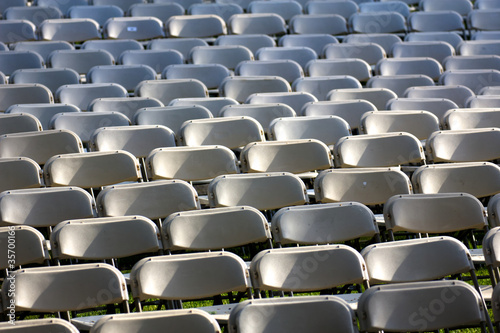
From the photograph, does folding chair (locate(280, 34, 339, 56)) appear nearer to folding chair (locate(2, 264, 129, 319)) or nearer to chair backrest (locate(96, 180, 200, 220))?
chair backrest (locate(96, 180, 200, 220))

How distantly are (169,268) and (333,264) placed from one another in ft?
2.40

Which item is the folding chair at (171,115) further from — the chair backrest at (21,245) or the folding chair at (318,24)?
the folding chair at (318,24)

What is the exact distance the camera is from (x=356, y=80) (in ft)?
20.4

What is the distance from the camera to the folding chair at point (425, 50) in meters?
6.96

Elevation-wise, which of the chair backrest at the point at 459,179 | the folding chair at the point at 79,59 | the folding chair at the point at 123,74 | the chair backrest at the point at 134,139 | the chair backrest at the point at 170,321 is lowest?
the chair backrest at the point at 170,321

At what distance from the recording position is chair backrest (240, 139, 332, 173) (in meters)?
4.67

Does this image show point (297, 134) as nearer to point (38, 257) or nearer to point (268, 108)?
point (268, 108)

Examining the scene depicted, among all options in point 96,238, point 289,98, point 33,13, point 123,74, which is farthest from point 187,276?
point 33,13

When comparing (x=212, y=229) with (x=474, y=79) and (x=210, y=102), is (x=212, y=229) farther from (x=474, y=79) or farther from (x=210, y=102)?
(x=474, y=79)

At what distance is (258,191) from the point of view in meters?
4.21

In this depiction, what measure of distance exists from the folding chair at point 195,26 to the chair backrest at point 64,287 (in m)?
4.66

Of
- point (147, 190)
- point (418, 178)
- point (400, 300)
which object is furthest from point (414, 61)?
point (400, 300)

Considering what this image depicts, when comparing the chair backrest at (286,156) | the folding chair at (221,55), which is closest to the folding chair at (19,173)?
the chair backrest at (286,156)

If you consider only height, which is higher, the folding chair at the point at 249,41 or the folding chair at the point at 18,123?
the folding chair at the point at 249,41
